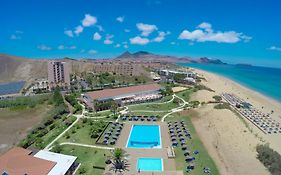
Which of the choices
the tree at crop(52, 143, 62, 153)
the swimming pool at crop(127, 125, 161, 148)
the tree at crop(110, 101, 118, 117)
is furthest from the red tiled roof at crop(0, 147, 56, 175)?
the tree at crop(110, 101, 118, 117)

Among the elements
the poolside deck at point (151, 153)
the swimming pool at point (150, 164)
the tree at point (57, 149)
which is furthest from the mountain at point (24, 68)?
the swimming pool at point (150, 164)

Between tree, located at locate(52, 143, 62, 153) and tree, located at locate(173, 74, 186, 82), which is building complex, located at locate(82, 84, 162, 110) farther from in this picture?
tree, located at locate(173, 74, 186, 82)

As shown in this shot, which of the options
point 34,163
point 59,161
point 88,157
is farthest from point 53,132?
point 34,163

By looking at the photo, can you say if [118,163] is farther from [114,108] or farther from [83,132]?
[114,108]

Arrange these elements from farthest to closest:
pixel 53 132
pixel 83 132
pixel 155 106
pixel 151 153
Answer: pixel 155 106 → pixel 53 132 → pixel 83 132 → pixel 151 153

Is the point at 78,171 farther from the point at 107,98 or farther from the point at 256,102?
the point at 256,102

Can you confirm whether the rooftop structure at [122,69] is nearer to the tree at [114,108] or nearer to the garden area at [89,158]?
the tree at [114,108]
